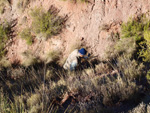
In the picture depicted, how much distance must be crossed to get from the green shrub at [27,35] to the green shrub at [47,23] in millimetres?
620

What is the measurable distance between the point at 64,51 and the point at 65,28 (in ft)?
4.51

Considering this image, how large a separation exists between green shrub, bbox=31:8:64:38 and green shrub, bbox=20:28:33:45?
620 mm

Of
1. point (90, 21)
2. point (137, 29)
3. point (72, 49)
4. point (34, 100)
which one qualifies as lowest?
point (137, 29)

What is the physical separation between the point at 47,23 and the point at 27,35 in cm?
172

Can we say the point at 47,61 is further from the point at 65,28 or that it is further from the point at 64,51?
the point at 65,28

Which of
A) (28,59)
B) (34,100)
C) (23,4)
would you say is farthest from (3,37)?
(34,100)

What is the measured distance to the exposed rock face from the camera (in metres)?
7.69

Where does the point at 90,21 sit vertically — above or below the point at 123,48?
above

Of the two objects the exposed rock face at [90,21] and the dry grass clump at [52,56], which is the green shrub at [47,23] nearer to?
the exposed rock face at [90,21]

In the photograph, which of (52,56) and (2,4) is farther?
(2,4)

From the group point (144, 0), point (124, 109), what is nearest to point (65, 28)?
point (144, 0)

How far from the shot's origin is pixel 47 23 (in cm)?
898

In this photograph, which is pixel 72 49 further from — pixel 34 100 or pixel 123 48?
pixel 34 100

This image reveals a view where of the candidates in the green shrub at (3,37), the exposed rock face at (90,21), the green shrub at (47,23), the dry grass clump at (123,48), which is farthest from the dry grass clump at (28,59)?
the dry grass clump at (123,48)
